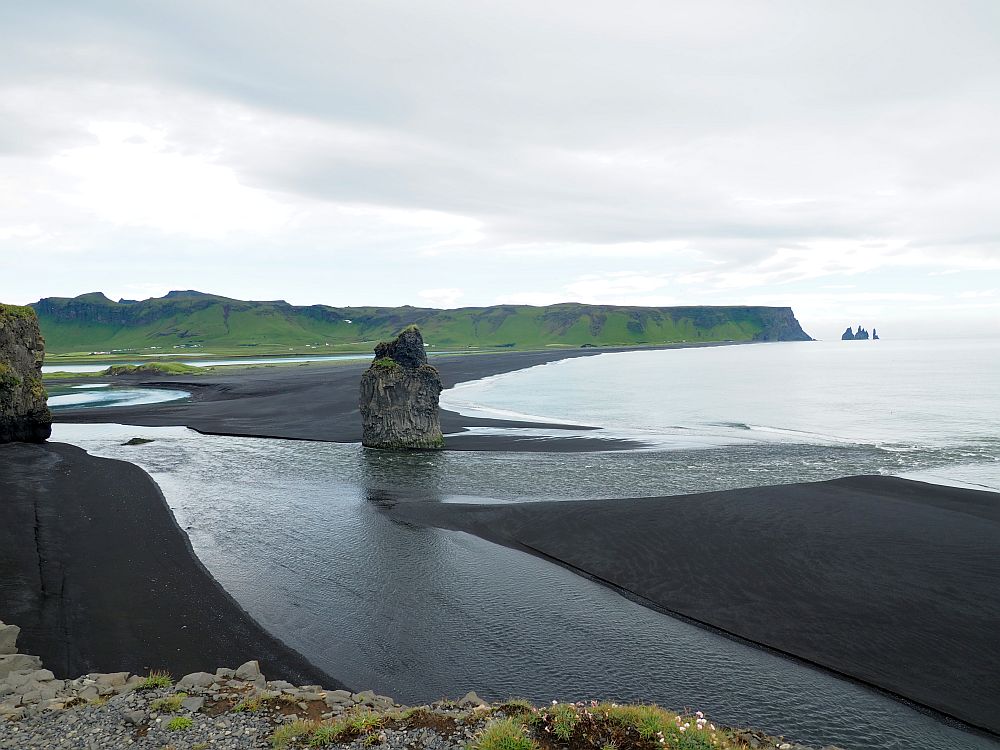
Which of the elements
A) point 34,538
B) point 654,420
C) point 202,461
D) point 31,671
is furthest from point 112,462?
point 654,420

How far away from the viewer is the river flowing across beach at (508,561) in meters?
17.2

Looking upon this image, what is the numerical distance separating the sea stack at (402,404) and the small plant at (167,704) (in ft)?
135

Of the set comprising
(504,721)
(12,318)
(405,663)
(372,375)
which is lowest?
(405,663)

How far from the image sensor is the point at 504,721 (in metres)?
13.3

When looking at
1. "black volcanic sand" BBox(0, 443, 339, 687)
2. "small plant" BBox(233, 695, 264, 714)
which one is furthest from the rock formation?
"small plant" BBox(233, 695, 264, 714)

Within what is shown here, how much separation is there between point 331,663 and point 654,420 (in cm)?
6274

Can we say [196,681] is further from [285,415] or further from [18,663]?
[285,415]

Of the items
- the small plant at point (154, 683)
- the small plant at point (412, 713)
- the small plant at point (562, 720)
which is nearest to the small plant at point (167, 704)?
the small plant at point (154, 683)

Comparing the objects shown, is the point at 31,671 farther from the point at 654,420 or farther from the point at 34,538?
the point at 654,420

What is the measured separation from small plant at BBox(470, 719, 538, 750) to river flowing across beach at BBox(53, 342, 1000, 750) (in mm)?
4197

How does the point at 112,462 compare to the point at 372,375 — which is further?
the point at 372,375

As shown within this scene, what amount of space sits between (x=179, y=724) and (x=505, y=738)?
7.25 metres

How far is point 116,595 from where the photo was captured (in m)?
22.5

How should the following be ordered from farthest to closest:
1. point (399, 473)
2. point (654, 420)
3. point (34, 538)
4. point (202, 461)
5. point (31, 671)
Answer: point (654, 420) < point (202, 461) < point (399, 473) < point (34, 538) < point (31, 671)
